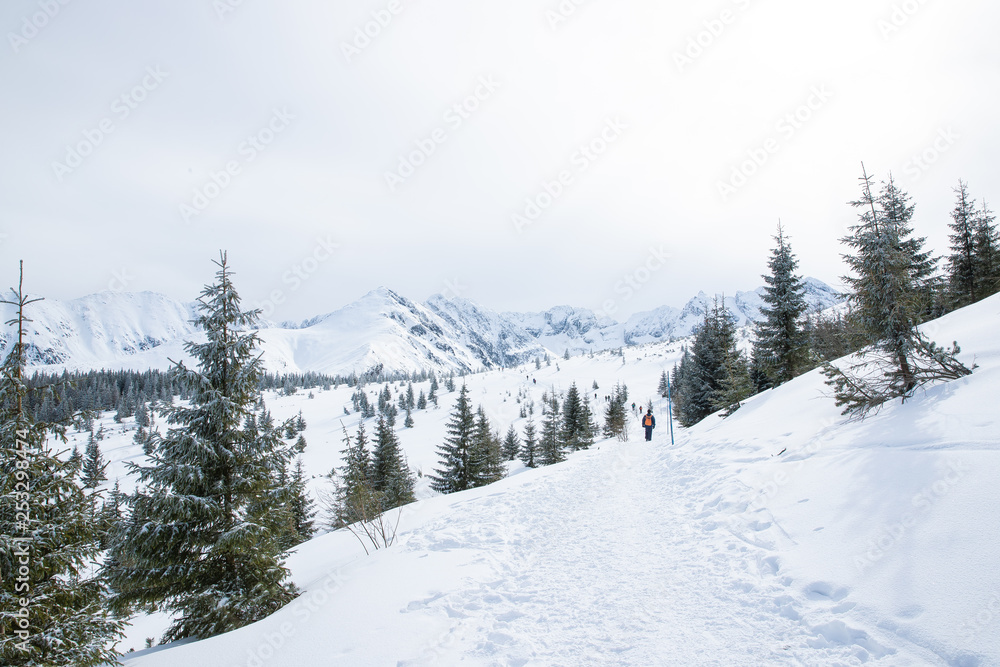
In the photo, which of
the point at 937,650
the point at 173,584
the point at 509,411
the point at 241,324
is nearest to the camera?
the point at 937,650

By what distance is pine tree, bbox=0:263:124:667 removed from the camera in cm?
463

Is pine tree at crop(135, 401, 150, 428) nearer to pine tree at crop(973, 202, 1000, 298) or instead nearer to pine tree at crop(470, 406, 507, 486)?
pine tree at crop(470, 406, 507, 486)

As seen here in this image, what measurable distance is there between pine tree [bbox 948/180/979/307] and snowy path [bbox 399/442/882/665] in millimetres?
26104

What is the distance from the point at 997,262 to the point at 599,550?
28.9 m

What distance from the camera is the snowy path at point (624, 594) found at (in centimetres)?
373

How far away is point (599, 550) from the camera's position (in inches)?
249

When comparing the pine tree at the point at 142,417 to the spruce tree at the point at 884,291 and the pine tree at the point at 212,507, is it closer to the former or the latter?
the pine tree at the point at 212,507

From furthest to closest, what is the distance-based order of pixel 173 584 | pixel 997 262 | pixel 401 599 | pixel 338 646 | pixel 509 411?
pixel 509 411
pixel 997 262
pixel 173 584
pixel 401 599
pixel 338 646

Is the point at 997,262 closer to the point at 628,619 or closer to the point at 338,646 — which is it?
the point at 628,619

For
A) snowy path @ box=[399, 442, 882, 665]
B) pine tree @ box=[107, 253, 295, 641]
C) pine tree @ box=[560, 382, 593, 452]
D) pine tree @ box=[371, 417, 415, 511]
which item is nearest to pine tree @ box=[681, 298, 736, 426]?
pine tree @ box=[560, 382, 593, 452]

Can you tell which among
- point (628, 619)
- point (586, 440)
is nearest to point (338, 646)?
point (628, 619)

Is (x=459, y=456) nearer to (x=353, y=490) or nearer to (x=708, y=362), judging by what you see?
(x=353, y=490)

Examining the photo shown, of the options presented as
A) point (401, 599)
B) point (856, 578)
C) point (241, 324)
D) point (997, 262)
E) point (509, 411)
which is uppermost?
point (997, 262)

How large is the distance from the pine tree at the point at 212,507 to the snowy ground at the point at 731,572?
1509 mm
